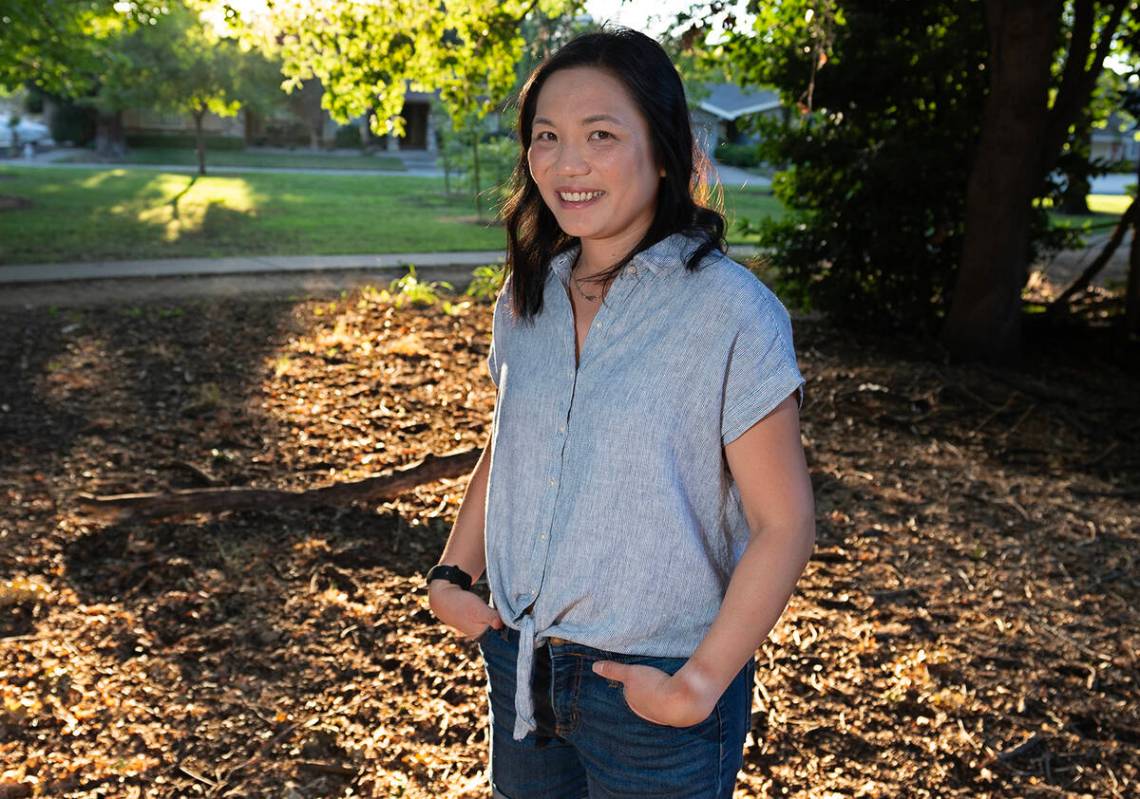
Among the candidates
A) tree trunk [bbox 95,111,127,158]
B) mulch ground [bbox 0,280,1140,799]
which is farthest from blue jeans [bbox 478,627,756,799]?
tree trunk [bbox 95,111,127,158]

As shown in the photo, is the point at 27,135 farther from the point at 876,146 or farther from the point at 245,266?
the point at 876,146

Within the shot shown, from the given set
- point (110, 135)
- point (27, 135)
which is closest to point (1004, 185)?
point (110, 135)

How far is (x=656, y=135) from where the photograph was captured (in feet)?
5.43

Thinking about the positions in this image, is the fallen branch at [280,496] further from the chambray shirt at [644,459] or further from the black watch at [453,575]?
the chambray shirt at [644,459]

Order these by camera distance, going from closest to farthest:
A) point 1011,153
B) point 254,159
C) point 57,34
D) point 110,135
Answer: point 1011,153 < point 57,34 < point 110,135 < point 254,159

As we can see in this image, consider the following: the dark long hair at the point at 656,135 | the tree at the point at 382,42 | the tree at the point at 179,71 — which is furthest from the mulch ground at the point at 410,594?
the tree at the point at 179,71

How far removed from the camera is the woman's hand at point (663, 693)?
148 cm

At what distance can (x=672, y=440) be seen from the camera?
1553mm

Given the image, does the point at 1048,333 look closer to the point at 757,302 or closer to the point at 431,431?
the point at 431,431

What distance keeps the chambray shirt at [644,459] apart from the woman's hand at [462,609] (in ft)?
0.22

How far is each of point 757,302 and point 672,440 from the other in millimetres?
230

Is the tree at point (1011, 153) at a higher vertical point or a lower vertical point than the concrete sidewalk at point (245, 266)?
higher

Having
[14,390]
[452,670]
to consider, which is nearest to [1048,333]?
[452,670]

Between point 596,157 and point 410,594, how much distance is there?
2.85 m
